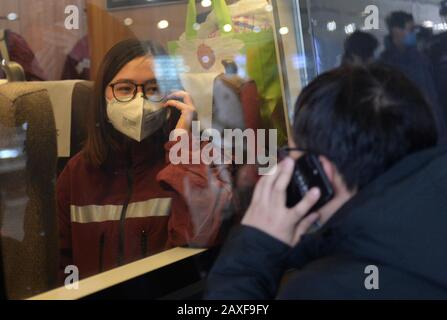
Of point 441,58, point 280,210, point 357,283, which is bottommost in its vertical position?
point 357,283

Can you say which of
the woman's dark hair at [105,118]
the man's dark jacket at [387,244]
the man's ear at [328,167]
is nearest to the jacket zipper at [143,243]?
the woman's dark hair at [105,118]

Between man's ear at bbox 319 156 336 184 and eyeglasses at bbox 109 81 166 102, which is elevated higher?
eyeglasses at bbox 109 81 166 102

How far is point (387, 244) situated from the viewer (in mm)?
895

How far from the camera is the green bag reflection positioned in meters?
1.69

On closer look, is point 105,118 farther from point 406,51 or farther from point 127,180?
point 406,51

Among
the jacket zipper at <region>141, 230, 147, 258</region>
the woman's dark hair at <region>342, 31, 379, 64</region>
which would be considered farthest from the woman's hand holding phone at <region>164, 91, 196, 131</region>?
the woman's dark hair at <region>342, 31, 379, 64</region>

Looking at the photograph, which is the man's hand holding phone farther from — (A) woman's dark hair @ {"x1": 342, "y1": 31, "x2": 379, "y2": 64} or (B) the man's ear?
(A) woman's dark hair @ {"x1": 342, "y1": 31, "x2": 379, "y2": 64}

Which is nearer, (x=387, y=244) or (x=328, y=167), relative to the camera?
(x=387, y=244)

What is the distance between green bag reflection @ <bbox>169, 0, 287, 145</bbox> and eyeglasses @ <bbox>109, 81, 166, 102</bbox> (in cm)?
16

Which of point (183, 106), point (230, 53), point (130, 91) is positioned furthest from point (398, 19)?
point (130, 91)

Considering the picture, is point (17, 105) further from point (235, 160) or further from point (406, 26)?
point (406, 26)

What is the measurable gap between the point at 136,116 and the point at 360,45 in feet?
2.73

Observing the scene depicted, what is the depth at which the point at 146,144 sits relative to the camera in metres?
1.54

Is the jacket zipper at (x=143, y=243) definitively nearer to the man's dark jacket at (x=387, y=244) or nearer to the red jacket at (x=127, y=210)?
the red jacket at (x=127, y=210)
